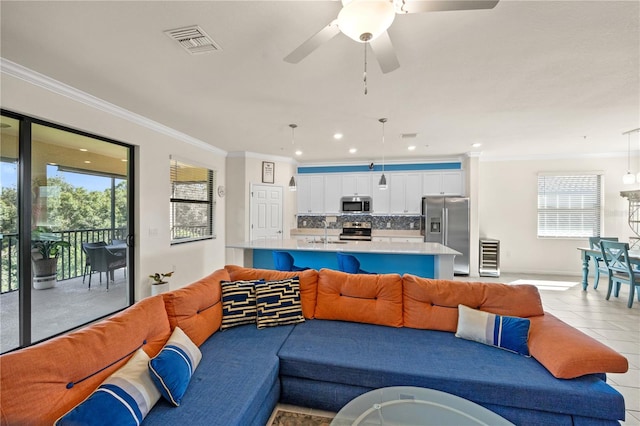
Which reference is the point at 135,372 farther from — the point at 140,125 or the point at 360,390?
the point at 140,125

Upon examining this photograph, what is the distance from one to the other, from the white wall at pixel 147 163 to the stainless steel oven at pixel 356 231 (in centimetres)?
292

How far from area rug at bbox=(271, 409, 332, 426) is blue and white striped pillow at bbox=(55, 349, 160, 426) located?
0.80 meters

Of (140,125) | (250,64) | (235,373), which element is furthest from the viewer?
(140,125)

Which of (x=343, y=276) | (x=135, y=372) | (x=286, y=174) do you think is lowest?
(x=135, y=372)

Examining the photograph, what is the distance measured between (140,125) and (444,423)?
4549 millimetres

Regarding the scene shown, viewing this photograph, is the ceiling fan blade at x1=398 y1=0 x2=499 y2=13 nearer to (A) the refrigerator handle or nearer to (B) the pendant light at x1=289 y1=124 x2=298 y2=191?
(B) the pendant light at x1=289 y1=124 x2=298 y2=191

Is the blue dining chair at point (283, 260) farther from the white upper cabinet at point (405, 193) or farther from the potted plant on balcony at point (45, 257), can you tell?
the white upper cabinet at point (405, 193)

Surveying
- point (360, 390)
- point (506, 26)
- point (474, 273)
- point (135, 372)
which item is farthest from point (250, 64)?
point (474, 273)

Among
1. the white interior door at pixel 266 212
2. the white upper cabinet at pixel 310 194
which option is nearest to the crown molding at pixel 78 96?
the white interior door at pixel 266 212

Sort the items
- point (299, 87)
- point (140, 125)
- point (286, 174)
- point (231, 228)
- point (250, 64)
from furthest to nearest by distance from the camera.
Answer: point (286, 174), point (231, 228), point (140, 125), point (299, 87), point (250, 64)

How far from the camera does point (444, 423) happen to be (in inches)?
51.3

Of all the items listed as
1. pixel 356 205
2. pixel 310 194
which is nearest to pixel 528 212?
pixel 356 205

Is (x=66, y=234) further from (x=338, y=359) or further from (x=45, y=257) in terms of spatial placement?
(x=338, y=359)

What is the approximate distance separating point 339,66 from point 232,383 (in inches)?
97.5
